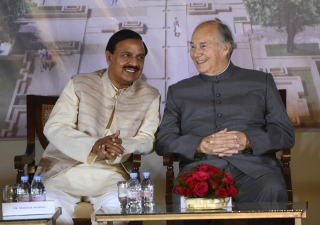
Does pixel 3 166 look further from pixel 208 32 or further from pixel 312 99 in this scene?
pixel 312 99

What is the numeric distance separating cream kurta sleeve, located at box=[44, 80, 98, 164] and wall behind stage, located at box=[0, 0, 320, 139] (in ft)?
2.56

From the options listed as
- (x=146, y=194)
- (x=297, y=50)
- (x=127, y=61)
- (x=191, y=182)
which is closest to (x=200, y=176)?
(x=191, y=182)

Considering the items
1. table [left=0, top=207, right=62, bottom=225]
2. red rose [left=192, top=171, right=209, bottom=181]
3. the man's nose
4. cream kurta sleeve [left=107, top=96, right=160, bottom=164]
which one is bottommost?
table [left=0, top=207, right=62, bottom=225]

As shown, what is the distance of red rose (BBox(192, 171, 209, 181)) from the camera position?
415cm

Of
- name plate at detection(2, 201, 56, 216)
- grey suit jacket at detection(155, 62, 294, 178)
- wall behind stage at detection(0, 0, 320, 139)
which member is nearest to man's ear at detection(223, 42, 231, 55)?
grey suit jacket at detection(155, 62, 294, 178)

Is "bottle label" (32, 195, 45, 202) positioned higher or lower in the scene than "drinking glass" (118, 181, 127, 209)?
lower

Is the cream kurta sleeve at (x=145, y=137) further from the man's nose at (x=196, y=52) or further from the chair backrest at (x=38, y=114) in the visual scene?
the chair backrest at (x=38, y=114)

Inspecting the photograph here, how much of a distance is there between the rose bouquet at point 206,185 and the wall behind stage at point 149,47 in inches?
76.3

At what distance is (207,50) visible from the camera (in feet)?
17.3

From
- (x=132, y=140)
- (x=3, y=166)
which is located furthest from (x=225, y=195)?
(x=3, y=166)

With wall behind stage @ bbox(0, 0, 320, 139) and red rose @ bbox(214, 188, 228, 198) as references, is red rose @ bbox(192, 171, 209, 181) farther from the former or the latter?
wall behind stage @ bbox(0, 0, 320, 139)

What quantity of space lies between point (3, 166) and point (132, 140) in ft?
4.76

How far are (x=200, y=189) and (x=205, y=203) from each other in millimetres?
83

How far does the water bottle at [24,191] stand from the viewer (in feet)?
14.1
